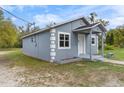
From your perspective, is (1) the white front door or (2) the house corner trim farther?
(1) the white front door

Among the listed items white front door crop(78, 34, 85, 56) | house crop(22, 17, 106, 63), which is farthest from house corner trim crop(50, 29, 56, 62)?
white front door crop(78, 34, 85, 56)

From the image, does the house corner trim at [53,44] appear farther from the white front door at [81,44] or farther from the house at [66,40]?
the white front door at [81,44]

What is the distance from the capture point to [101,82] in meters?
7.01

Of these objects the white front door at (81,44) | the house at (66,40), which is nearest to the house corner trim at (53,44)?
the house at (66,40)

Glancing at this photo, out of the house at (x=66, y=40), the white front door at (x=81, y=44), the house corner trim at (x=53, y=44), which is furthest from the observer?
the white front door at (x=81, y=44)

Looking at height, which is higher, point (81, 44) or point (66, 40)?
point (66, 40)

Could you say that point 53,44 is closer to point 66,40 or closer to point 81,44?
point 66,40

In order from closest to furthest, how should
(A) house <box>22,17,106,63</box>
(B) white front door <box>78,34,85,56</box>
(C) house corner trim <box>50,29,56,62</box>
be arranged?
(C) house corner trim <box>50,29,56,62</box>, (A) house <box>22,17,106,63</box>, (B) white front door <box>78,34,85,56</box>

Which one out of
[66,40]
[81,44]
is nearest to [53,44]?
[66,40]

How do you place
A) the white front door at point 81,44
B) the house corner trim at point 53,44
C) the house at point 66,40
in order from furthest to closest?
the white front door at point 81,44 → the house at point 66,40 → the house corner trim at point 53,44

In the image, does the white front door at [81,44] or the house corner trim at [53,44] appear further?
the white front door at [81,44]

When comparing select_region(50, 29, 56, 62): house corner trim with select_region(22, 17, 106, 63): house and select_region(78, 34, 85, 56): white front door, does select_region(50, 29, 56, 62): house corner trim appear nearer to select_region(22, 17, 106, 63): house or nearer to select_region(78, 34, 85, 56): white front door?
select_region(22, 17, 106, 63): house

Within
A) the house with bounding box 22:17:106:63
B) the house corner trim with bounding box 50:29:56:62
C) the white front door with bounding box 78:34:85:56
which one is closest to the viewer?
the house corner trim with bounding box 50:29:56:62

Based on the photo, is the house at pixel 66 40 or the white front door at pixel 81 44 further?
the white front door at pixel 81 44
